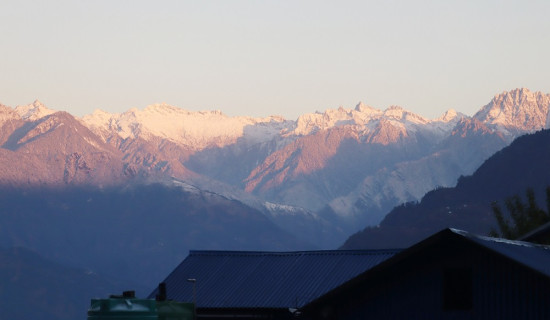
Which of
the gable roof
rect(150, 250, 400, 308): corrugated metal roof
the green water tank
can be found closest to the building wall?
the gable roof

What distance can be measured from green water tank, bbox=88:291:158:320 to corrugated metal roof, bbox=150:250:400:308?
1404 centimetres

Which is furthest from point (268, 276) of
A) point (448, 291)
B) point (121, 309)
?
point (121, 309)

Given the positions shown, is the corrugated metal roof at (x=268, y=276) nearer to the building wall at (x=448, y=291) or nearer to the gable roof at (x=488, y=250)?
the building wall at (x=448, y=291)

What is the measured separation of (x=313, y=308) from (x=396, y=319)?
2744 millimetres

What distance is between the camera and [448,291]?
3250 centimetres

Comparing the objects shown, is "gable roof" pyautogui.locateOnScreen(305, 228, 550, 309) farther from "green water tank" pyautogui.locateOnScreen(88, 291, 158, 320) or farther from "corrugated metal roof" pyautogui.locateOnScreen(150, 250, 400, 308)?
"corrugated metal roof" pyautogui.locateOnScreen(150, 250, 400, 308)

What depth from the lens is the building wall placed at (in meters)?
30.9

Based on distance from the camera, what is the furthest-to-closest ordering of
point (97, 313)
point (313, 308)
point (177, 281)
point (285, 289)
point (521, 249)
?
point (177, 281)
point (285, 289)
point (313, 308)
point (521, 249)
point (97, 313)

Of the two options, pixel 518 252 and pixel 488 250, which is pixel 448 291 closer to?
pixel 488 250

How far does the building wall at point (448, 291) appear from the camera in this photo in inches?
1217

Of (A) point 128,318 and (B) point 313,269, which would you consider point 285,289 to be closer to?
(B) point 313,269

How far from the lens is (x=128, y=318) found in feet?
99.8

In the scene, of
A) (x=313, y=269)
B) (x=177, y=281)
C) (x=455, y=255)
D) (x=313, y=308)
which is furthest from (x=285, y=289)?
(x=455, y=255)

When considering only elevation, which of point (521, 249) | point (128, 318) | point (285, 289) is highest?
point (285, 289)
